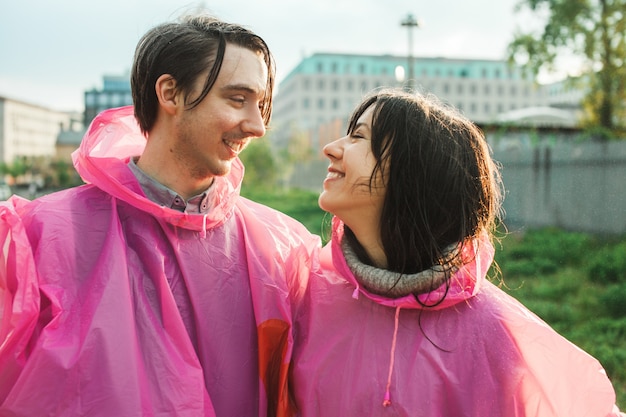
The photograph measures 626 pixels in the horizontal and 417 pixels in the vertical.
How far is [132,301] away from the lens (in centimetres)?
196

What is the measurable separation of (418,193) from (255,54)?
0.75 metres

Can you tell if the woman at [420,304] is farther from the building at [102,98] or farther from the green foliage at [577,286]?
the building at [102,98]

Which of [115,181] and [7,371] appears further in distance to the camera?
[115,181]

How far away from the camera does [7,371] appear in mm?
1800

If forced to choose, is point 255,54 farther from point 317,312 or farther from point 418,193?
point 317,312

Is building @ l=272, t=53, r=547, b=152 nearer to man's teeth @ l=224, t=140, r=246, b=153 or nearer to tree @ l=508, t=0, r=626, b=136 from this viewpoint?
tree @ l=508, t=0, r=626, b=136

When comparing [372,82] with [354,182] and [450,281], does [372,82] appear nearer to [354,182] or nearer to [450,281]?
[354,182]

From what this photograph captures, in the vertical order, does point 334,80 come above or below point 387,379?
above

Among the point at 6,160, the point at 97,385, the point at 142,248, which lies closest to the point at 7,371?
the point at 97,385

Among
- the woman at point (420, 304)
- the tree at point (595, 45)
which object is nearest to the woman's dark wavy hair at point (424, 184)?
the woman at point (420, 304)

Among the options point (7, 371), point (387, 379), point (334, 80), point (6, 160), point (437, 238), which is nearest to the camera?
point (7, 371)

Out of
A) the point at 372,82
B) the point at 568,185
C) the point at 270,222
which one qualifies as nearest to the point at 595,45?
the point at 568,185

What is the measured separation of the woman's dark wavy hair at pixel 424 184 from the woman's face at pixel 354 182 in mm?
23

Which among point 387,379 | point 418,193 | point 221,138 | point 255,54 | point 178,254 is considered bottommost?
point 387,379
